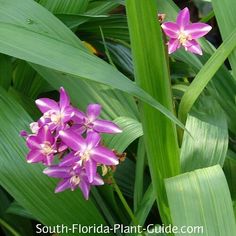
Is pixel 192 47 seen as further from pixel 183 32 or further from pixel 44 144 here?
pixel 44 144

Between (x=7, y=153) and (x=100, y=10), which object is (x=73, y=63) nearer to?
(x=7, y=153)

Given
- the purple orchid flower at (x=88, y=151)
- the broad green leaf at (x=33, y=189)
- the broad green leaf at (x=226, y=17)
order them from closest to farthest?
the purple orchid flower at (x=88, y=151), the broad green leaf at (x=33, y=189), the broad green leaf at (x=226, y=17)

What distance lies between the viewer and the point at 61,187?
1.98 feet

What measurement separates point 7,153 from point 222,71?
43 cm

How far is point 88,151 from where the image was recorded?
535 millimetres

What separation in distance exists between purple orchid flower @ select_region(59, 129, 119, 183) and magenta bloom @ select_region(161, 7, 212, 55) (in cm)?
24

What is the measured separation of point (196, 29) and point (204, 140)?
173mm

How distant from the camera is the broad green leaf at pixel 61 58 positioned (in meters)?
0.55

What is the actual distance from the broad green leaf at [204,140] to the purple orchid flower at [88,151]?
0.17 meters

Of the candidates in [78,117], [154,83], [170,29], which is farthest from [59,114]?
[170,29]

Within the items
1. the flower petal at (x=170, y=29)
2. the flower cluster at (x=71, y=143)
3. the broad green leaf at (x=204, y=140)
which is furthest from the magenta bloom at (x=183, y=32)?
the flower cluster at (x=71, y=143)

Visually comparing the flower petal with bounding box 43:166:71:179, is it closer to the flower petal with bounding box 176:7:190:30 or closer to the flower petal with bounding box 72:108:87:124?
the flower petal with bounding box 72:108:87:124

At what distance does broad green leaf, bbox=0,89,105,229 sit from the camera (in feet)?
2.19

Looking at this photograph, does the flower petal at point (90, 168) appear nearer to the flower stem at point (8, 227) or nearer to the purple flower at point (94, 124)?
the purple flower at point (94, 124)
